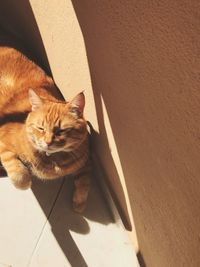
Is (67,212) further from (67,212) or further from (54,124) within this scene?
(54,124)

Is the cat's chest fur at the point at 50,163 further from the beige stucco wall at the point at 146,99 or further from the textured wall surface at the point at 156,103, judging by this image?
the textured wall surface at the point at 156,103

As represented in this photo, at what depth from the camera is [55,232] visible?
1.44 metres

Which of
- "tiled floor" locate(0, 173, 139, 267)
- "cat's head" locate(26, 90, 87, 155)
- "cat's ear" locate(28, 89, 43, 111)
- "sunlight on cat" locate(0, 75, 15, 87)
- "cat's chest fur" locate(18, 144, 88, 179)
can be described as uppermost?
"sunlight on cat" locate(0, 75, 15, 87)

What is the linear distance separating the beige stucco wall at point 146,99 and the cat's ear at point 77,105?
57 millimetres

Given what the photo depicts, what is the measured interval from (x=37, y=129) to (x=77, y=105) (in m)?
0.17

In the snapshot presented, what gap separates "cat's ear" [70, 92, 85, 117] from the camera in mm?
1219

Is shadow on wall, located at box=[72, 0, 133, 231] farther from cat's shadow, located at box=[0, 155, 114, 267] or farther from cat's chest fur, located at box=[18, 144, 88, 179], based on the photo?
cat's shadow, located at box=[0, 155, 114, 267]

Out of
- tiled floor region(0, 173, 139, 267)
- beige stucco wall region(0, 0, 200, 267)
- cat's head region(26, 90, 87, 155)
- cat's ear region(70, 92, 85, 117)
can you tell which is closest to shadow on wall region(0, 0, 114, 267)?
tiled floor region(0, 173, 139, 267)

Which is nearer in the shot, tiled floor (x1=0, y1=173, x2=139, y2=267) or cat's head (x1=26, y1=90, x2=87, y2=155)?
cat's head (x1=26, y1=90, x2=87, y2=155)

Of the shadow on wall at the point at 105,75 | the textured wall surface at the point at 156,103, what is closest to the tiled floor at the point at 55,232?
the textured wall surface at the point at 156,103

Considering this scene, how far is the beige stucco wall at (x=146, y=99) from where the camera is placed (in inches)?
25.0

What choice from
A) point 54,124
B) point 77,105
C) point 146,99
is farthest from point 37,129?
point 146,99

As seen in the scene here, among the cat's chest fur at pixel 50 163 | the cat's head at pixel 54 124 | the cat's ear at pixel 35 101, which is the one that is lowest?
the cat's chest fur at pixel 50 163

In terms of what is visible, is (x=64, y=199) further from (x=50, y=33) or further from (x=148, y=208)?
(x=50, y=33)
